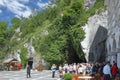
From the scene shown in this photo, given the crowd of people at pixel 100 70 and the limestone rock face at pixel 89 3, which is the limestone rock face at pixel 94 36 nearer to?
the limestone rock face at pixel 89 3

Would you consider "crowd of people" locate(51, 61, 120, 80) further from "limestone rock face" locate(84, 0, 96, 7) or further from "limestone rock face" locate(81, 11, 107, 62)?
"limestone rock face" locate(84, 0, 96, 7)

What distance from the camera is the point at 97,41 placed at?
52344 millimetres

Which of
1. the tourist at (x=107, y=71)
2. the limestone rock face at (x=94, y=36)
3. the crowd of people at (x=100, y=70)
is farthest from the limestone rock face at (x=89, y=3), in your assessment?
the tourist at (x=107, y=71)

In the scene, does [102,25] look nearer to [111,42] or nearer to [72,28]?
[72,28]

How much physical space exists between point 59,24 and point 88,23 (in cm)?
578

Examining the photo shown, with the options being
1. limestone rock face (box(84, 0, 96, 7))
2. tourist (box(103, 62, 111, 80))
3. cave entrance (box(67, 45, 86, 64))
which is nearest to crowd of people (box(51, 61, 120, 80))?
tourist (box(103, 62, 111, 80))

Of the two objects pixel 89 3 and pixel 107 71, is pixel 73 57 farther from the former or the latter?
pixel 107 71

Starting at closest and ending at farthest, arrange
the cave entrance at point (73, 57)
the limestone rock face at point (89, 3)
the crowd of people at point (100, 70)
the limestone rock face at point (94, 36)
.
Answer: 1. the crowd of people at point (100, 70)
2. the limestone rock face at point (94, 36)
3. the cave entrance at point (73, 57)
4. the limestone rock face at point (89, 3)

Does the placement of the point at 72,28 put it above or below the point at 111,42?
above

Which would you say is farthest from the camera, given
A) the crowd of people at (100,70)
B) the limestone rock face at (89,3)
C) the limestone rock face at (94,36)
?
the limestone rock face at (89,3)

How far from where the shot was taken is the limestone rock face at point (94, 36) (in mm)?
50522

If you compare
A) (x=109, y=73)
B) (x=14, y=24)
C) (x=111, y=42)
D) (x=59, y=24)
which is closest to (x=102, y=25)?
(x=59, y=24)

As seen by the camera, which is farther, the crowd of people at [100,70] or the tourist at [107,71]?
the crowd of people at [100,70]

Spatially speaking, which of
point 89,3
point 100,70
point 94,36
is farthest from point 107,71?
point 89,3
